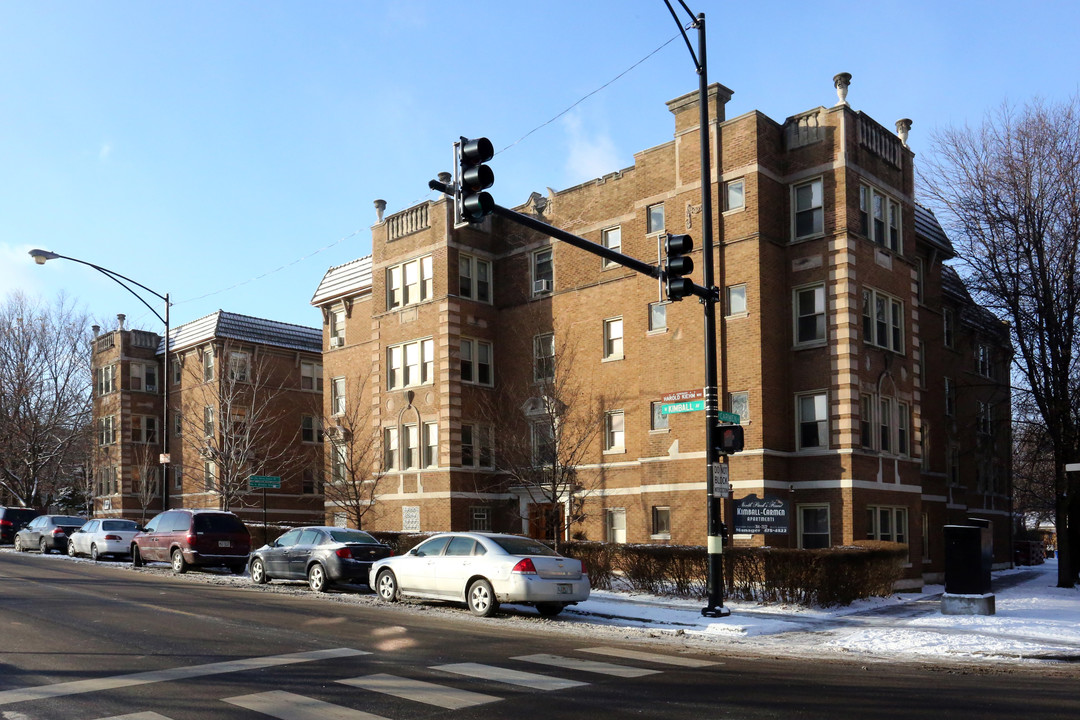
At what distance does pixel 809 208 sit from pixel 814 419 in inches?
240

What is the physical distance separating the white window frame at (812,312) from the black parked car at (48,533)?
27699 mm

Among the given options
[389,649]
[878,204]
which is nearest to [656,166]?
[878,204]

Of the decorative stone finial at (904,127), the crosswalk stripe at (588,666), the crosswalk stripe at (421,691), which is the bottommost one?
the crosswalk stripe at (588,666)

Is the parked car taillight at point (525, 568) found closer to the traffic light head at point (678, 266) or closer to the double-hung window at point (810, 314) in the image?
the traffic light head at point (678, 266)

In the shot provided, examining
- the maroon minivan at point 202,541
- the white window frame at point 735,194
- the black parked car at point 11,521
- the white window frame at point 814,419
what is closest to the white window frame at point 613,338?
the white window frame at point 735,194

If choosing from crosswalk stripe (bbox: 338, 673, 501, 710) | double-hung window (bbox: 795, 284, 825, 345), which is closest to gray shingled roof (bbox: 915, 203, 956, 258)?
double-hung window (bbox: 795, 284, 825, 345)

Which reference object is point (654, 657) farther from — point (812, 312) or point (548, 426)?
point (548, 426)

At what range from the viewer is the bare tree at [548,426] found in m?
31.9

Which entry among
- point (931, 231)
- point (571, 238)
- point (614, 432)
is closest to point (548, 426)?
point (614, 432)

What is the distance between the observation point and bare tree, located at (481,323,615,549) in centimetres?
3186

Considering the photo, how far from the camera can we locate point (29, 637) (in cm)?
1326

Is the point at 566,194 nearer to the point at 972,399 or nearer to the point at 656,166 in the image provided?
the point at 656,166

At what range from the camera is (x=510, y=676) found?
1064 centimetres

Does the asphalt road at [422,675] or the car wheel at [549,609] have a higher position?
the asphalt road at [422,675]
